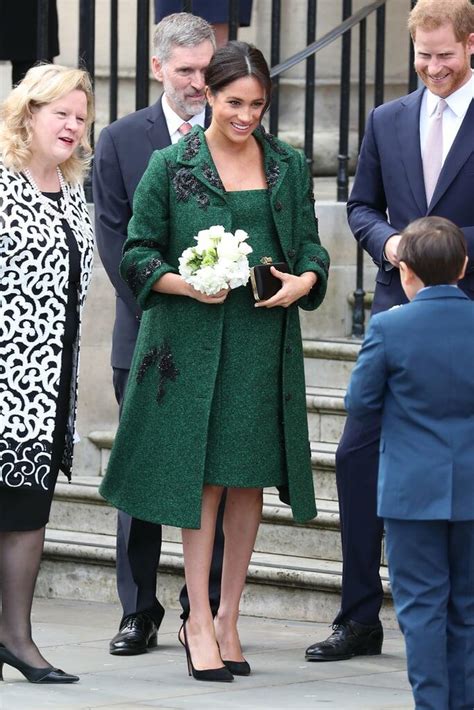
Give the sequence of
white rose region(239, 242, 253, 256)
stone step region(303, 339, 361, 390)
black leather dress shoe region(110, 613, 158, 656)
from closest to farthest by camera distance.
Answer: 1. white rose region(239, 242, 253, 256)
2. black leather dress shoe region(110, 613, 158, 656)
3. stone step region(303, 339, 361, 390)

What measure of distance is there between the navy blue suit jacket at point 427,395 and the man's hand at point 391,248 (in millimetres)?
842

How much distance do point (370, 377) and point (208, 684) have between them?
124 cm

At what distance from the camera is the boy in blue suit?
4.51m

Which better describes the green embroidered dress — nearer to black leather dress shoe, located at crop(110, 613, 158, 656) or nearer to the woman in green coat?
the woman in green coat

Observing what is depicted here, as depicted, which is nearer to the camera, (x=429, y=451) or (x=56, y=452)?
(x=429, y=451)

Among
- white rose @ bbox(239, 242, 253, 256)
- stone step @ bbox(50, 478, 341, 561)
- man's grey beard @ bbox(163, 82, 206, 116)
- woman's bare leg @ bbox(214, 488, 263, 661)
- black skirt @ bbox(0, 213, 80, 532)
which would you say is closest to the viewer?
white rose @ bbox(239, 242, 253, 256)

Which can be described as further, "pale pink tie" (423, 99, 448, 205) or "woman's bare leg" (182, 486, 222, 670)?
"pale pink tie" (423, 99, 448, 205)

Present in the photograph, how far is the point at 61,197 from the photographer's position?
5.35 m

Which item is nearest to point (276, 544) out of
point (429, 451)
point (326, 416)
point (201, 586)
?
point (326, 416)

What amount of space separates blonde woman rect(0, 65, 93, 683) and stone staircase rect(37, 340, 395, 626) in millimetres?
1279

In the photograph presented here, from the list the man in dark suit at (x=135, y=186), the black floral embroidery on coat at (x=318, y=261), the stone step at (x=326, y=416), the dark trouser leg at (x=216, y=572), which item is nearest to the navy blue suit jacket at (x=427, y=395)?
the black floral embroidery on coat at (x=318, y=261)

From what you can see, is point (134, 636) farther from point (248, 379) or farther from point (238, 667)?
point (248, 379)

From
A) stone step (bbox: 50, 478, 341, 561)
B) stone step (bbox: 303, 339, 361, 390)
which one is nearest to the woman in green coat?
stone step (bbox: 50, 478, 341, 561)

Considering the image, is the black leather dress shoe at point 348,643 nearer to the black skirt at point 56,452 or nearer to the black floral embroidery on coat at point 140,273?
the black skirt at point 56,452
